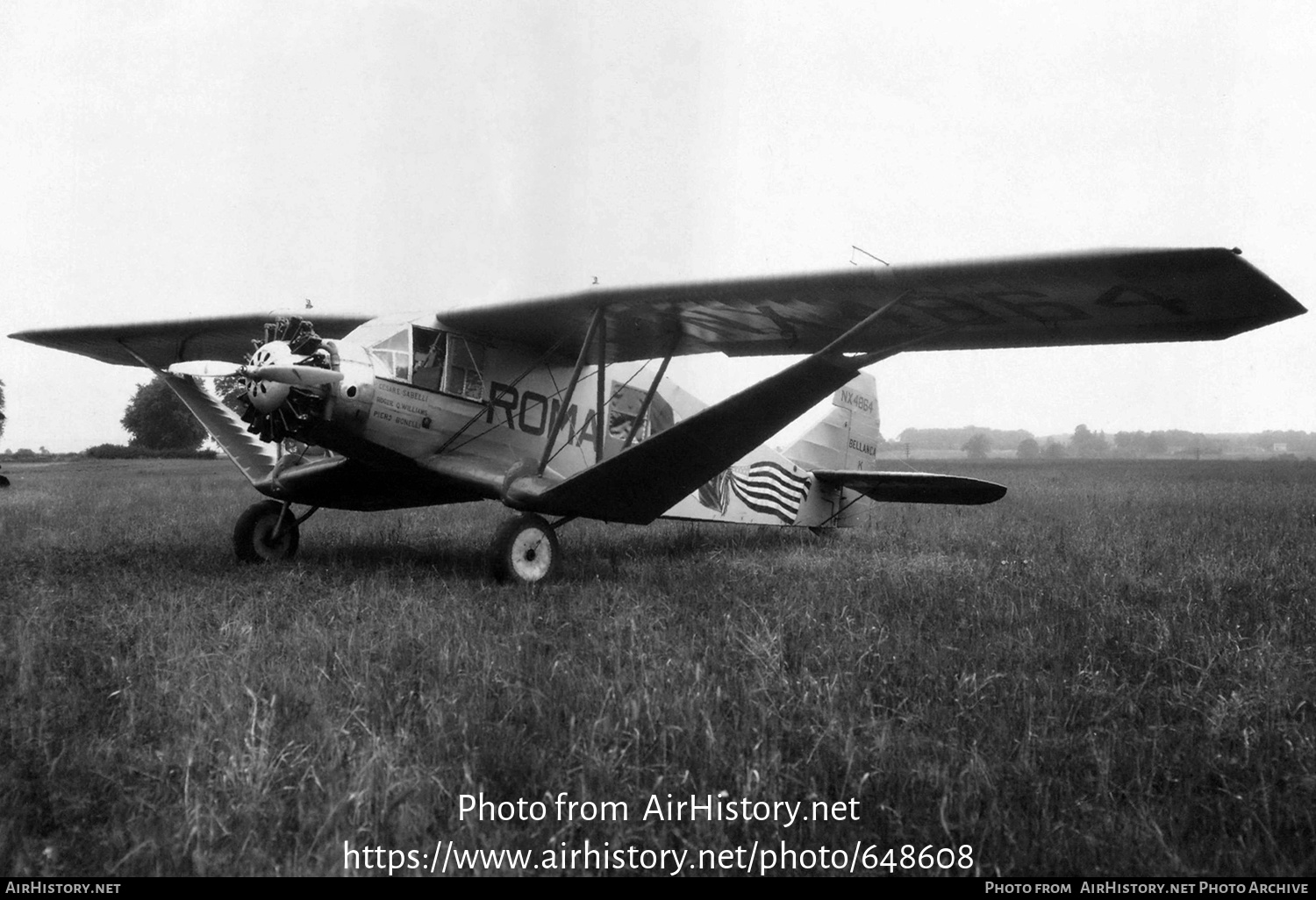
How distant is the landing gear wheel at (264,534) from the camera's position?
8203 millimetres

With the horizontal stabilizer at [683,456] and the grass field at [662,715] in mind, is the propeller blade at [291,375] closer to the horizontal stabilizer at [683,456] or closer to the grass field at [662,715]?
the grass field at [662,715]

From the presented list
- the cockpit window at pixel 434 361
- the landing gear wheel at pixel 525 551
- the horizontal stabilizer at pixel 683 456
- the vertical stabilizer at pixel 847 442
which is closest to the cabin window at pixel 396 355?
the cockpit window at pixel 434 361

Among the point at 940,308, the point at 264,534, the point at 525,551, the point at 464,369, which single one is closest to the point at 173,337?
the point at 264,534

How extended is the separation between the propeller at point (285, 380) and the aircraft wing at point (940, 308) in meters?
1.35

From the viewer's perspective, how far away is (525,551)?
278 inches

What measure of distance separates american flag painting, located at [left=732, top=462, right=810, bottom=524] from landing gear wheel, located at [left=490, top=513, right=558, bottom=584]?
4167 mm

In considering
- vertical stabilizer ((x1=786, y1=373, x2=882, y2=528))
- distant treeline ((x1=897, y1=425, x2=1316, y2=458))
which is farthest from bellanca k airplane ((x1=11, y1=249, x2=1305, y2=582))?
distant treeline ((x1=897, y1=425, x2=1316, y2=458))

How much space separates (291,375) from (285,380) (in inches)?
2.5

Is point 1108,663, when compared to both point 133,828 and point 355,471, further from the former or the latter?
point 355,471

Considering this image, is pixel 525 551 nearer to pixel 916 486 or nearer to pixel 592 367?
pixel 592 367

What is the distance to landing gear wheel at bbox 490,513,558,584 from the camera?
22.5ft

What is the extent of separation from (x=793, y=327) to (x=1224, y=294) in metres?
3.41

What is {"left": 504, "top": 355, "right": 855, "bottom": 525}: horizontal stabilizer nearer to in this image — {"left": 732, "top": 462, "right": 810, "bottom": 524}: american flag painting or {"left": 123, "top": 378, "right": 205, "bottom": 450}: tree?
{"left": 732, "top": 462, "right": 810, "bottom": 524}: american flag painting
